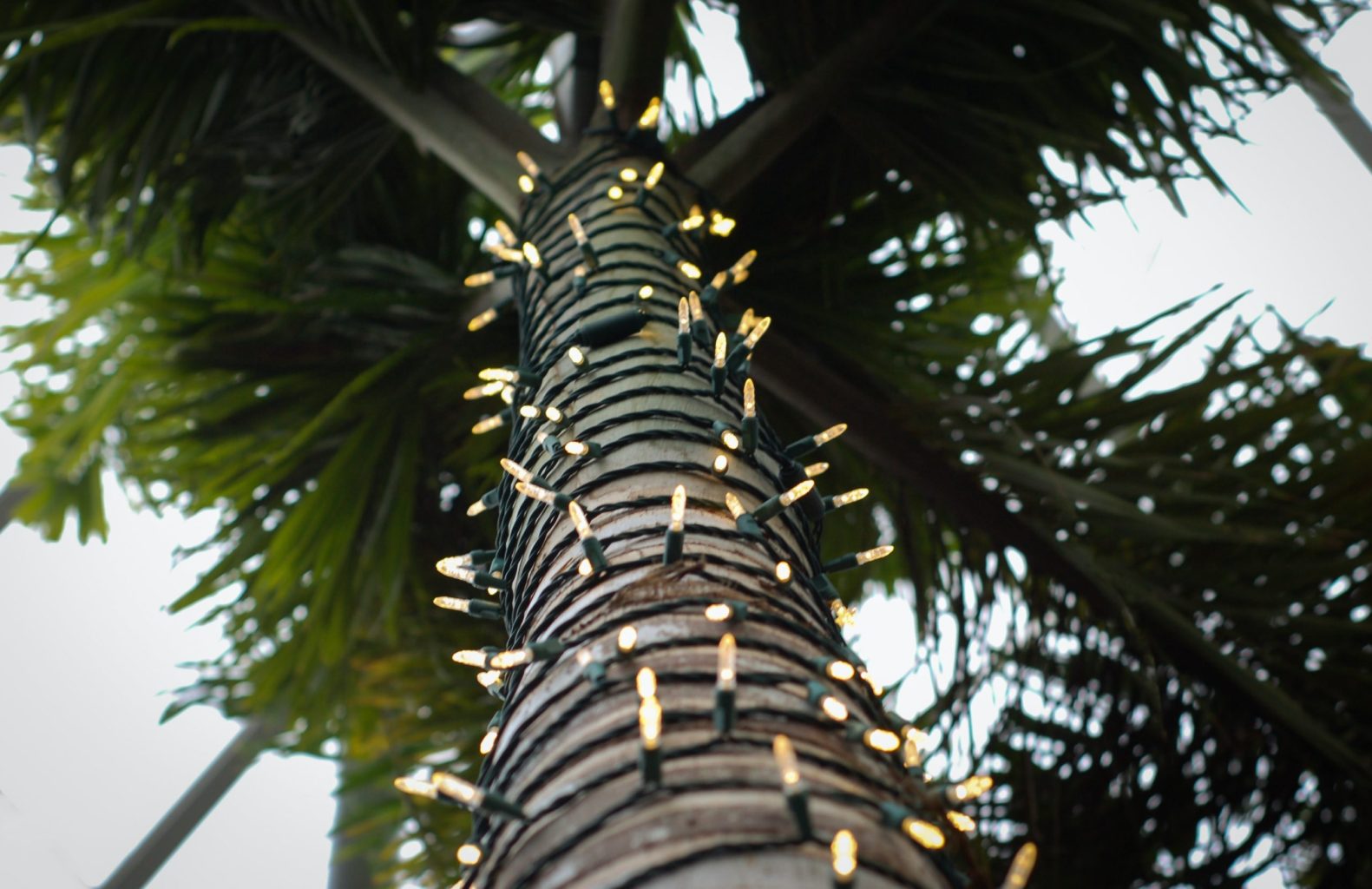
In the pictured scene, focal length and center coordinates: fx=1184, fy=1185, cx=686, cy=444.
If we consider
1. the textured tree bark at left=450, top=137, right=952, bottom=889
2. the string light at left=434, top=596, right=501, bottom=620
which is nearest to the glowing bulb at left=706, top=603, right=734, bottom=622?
the textured tree bark at left=450, top=137, right=952, bottom=889

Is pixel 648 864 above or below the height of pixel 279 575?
below

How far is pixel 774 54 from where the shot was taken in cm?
146

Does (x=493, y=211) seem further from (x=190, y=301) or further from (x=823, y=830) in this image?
(x=823, y=830)

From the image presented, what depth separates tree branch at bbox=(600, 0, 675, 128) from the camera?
135 cm

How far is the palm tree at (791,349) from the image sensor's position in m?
1.37

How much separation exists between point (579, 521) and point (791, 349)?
0.72m

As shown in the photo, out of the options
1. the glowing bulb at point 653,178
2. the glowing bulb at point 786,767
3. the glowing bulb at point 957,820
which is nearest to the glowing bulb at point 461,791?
the glowing bulb at point 786,767

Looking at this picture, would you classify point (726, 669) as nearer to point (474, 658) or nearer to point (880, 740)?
point (880, 740)

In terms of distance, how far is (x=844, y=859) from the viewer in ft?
1.39

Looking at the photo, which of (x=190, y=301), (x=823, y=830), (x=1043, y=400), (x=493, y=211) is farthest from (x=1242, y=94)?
(x=190, y=301)

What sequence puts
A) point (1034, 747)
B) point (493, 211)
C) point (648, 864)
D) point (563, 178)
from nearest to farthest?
point (648, 864) → point (563, 178) → point (1034, 747) → point (493, 211)

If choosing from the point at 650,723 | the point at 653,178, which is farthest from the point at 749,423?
the point at 653,178

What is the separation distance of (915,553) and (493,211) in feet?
3.14

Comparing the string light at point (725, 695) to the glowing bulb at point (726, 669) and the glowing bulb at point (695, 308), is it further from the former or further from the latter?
the glowing bulb at point (695, 308)
